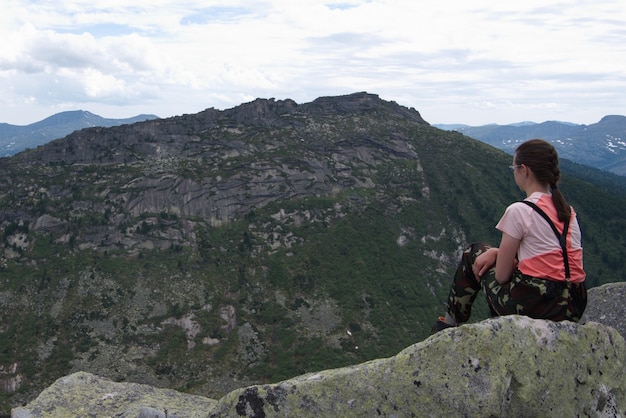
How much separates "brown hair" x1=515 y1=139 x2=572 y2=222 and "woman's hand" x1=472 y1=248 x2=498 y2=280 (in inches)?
60.5

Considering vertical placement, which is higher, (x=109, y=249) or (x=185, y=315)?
(x=109, y=249)

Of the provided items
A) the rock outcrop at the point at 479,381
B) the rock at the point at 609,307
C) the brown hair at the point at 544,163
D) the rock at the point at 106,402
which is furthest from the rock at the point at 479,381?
the rock at the point at 609,307

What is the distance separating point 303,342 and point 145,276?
70.9 metres

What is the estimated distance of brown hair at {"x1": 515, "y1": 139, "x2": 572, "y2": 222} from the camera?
9.16m

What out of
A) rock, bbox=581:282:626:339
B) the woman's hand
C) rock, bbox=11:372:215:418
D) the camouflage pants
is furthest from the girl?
rock, bbox=11:372:215:418

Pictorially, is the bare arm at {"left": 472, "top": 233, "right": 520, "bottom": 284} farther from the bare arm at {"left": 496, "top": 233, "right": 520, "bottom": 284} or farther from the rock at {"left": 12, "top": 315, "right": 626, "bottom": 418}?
the rock at {"left": 12, "top": 315, "right": 626, "bottom": 418}

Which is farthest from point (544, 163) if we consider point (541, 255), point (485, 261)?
point (485, 261)

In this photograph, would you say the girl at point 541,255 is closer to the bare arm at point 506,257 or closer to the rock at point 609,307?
the bare arm at point 506,257

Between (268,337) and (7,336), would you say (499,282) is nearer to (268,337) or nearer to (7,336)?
(268,337)

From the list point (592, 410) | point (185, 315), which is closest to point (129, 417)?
point (592, 410)

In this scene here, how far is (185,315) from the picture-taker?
176 meters

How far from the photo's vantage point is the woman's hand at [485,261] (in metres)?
9.62

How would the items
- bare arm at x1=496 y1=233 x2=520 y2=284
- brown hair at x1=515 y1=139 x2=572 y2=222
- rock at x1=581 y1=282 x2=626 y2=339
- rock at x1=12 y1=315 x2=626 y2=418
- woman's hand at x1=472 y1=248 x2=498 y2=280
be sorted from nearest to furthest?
rock at x1=12 y1=315 x2=626 y2=418 < bare arm at x1=496 y1=233 x2=520 y2=284 < brown hair at x1=515 y1=139 x2=572 y2=222 < woman's hand at x1=472 y1=248 x2=498 y2=280 < rock at x1=581 y1=282 x2=626 y2=339

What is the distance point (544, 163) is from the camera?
9.34 metres
